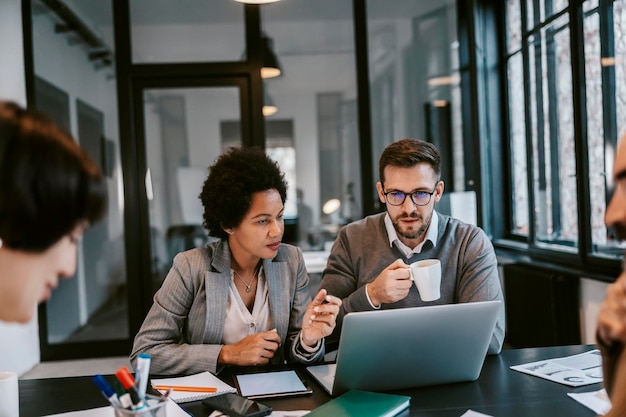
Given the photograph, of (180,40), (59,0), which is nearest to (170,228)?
(180,40)

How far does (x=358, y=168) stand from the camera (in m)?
5.03

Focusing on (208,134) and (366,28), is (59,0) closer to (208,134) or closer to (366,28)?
(208,134)

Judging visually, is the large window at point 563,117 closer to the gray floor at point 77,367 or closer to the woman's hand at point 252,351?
the woman's hand at point 252,351

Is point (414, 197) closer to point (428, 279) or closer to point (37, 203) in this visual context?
point (428, 279)

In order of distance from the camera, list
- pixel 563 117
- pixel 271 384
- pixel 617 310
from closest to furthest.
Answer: pixel 617 310 < pixel 271 384 < pixel 563 117

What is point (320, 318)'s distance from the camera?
1824 millimetres

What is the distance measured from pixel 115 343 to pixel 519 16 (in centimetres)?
390

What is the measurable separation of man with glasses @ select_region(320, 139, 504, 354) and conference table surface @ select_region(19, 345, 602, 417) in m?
0.44

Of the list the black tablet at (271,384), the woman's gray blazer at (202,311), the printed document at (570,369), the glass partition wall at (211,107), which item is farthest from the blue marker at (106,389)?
the glass partition wall at (211,107)

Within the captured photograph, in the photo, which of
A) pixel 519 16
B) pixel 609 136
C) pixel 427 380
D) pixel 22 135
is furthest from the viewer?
pixel 519 16

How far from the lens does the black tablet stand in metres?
1.56

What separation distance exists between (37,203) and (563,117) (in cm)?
364

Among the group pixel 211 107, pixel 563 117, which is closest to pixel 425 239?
pixel 563 117

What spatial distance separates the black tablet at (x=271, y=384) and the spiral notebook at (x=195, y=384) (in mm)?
44
